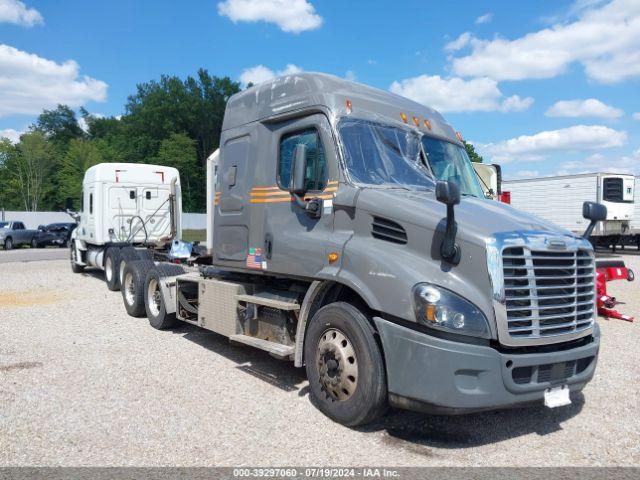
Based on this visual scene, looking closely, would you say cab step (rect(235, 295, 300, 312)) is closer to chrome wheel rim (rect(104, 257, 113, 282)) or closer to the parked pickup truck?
chrome wheel rim (rect(104, 257, 113, 282))

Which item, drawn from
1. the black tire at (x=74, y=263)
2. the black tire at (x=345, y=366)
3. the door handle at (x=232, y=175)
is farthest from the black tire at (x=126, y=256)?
the black tire at (x=345, y=366)

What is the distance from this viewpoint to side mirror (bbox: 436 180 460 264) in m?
3.88

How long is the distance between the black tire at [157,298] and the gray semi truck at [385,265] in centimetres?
198

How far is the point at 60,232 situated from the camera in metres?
34.3

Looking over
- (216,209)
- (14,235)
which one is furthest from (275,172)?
(14,235)

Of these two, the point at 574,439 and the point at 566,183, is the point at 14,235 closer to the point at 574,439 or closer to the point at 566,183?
the point at 566,183

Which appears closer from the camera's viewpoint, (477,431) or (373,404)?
(373,404)

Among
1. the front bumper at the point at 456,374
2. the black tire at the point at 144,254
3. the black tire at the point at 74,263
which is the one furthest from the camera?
the black tire at the point at 74,263

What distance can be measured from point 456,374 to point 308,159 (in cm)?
252

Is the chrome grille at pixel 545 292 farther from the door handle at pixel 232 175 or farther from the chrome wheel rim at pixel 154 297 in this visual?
the chrome wheel rim at pixel 154 297

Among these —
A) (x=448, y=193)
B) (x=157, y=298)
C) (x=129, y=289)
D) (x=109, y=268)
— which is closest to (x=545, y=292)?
(x=448, y=193)

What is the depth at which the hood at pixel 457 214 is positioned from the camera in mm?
4152

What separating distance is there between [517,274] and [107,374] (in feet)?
15.1

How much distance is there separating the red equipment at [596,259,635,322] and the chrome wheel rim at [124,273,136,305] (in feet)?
27.6
